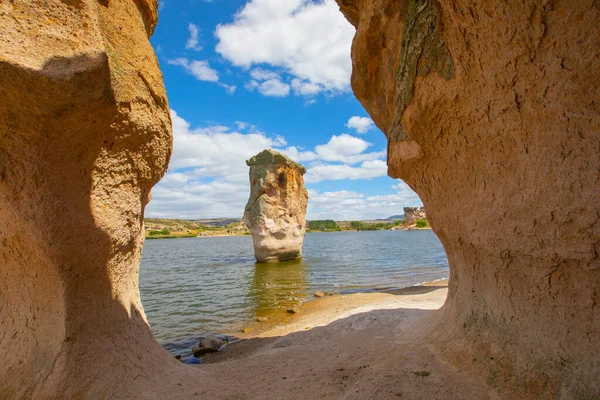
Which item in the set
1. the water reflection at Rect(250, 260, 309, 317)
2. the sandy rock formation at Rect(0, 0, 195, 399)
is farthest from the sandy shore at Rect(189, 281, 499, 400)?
the water reflection at Rect(250, 260, 309, 317)

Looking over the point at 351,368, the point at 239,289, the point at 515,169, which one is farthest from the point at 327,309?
the point at 515,169

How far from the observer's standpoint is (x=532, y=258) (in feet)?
8.26

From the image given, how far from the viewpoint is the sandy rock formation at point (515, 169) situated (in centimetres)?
212

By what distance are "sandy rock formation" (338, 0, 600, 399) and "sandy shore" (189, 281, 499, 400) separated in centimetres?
30

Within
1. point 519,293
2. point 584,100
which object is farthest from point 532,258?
point 584,100

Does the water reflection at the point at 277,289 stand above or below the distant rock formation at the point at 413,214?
below

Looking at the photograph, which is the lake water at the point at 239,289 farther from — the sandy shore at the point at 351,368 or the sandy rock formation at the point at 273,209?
the sandy shore at the point at 351,368

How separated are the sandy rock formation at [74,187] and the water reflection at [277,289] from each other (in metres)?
6.24

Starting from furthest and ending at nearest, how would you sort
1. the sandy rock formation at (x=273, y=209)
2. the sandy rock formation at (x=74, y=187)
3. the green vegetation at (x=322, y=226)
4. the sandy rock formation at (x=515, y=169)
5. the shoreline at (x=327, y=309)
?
the green vegetation at (x=322, y=226), the sandy rock formation at (x=273, y=209), the shoreline at (x=327, y=309), the sandy rock formation at (x=74, y=187), the sandy rock formation at (x=515, y=169)

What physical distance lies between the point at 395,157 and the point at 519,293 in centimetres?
203

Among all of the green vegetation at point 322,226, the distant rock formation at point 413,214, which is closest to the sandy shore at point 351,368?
the distant rock formation at point 413,214

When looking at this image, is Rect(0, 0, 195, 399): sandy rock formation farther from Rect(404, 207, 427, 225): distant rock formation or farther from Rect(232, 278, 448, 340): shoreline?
Rect(404, 207, 427, 225): distant rock formation

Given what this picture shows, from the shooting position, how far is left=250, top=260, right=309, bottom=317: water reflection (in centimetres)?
971

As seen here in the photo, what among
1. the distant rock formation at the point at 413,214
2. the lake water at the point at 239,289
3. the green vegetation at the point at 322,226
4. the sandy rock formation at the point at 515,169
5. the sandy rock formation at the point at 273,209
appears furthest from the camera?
the green vegetation at the point at 322,226
